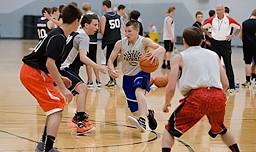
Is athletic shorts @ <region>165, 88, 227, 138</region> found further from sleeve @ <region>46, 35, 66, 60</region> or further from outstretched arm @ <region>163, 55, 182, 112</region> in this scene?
sleeve @ <region>46, 35, 66, 60</region>

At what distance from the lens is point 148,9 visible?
2908cm

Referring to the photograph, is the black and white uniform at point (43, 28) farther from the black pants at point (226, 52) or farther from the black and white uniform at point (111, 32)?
the black pants at point (226, 52)

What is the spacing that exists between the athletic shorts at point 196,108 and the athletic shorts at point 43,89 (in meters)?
1.23

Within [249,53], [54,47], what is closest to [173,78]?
[54,47]

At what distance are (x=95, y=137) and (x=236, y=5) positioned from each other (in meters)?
21.5

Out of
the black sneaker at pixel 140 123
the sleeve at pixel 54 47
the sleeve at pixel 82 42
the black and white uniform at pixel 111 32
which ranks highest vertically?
the sleeve at pixel 54 47

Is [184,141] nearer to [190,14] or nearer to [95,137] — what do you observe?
[95,137]

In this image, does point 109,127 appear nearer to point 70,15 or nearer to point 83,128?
point 83,128

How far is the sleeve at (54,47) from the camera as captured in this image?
5.68 metres

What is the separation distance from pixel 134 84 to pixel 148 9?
2159 cm

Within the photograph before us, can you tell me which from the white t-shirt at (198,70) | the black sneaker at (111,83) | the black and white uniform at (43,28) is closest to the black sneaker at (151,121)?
the white t-shirt at (198,70)

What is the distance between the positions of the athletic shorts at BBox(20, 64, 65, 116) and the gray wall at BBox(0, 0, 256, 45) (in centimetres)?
2247

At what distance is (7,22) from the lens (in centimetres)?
2978


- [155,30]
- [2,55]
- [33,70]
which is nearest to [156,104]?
[33,70]
